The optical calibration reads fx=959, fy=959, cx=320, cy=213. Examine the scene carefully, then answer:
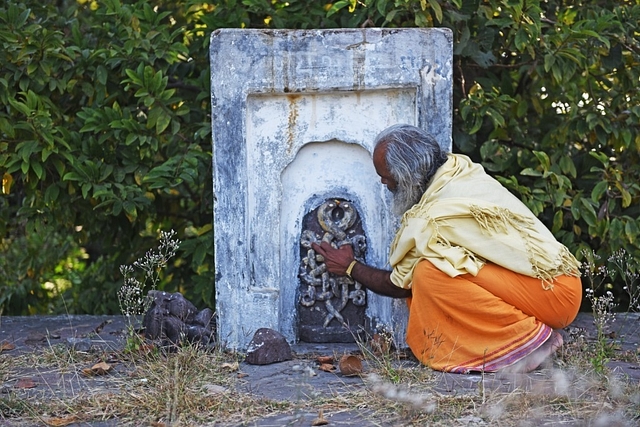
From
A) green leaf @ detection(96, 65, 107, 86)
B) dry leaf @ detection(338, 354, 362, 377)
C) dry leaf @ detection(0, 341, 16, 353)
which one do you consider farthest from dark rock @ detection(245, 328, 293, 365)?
green leaf @ detection(96, 65, 107, 86)

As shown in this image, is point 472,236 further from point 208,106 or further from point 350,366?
point 208,106

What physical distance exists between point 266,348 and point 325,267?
576mm

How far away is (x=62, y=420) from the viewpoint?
339 centimetres

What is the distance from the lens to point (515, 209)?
4203 millimetres

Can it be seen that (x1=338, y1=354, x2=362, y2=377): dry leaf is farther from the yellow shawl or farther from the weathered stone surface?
the weathered stone surface

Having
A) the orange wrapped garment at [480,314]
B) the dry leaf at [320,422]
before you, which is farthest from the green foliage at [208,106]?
the dry leaf at [320,422]

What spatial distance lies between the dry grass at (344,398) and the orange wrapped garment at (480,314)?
0.41 ft

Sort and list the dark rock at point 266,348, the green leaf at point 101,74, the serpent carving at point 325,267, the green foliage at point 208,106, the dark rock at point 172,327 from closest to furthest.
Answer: the dark rock at point 266,348, the dark rock at point 172,327, the serpent carving at point 325,267, the green foliage at point 208,106, the green leaf at point 101,74

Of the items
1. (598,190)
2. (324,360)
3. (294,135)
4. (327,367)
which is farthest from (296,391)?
(598,190)

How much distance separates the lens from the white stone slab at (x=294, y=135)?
4.48 metres

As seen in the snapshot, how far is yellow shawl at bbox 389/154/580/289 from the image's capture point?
13.3ft

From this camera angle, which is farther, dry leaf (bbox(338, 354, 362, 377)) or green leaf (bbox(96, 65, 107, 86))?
green leaf (bbox(96, 65, 107, 86))

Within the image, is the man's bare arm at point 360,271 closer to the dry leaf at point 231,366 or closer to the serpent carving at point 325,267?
the serpent carving at point 325,267

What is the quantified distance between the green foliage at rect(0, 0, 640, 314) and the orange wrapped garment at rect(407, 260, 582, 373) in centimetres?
103
